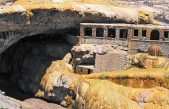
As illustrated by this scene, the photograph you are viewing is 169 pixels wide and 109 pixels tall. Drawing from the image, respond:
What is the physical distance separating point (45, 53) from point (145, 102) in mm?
26918

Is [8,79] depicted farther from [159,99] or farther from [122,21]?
[159,99]

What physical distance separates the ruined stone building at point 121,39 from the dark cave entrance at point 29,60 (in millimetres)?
3684

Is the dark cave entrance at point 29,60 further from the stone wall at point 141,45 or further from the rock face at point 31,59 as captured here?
the stone wall at point 141,45

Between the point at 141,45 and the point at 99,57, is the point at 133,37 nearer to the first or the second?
the point at 141,45

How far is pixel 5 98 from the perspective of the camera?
265ft

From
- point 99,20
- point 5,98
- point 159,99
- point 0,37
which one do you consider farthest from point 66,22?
point 159,99

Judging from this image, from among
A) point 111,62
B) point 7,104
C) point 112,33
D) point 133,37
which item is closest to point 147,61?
point 133,37

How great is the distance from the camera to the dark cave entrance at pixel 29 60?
303 feet

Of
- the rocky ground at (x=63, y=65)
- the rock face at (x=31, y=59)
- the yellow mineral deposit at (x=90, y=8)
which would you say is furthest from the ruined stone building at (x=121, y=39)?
the rock face at (x=31, y=59)

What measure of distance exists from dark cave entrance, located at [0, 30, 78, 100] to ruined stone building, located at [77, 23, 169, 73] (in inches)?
145

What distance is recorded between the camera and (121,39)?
88.6m

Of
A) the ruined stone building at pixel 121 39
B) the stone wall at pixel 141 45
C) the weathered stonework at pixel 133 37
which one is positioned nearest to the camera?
the ruined stone building at pixel 121 39

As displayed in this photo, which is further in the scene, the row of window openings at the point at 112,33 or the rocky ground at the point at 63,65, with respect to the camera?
the row of window openings at the point at 112,33

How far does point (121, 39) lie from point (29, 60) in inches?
726
